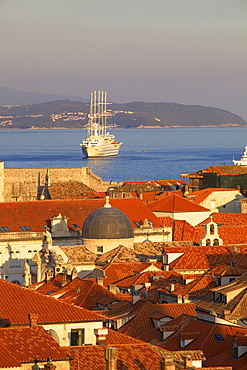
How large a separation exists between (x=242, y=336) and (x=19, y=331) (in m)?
6.60

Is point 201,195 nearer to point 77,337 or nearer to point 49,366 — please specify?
point 77,337

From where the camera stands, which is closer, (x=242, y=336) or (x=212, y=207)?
(x=242, y=336)

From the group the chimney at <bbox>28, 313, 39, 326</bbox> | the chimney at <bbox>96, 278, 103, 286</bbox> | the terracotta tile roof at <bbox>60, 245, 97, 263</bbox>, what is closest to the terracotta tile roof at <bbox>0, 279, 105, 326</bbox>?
the chimney at <bbox>28, 313, 39, 326</bbox>

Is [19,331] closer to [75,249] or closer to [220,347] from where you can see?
[220,347]

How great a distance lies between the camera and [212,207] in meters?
77.3

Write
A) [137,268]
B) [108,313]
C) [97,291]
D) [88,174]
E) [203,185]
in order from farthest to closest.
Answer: [88,174]
[203,185]
[137,268]
[97,291]
[108,313]

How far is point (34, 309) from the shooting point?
26828 mm

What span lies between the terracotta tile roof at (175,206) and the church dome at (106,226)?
42.5 feet

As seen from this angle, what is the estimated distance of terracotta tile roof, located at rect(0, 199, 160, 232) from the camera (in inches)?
2424

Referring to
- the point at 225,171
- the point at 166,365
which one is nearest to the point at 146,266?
the point at 166,365

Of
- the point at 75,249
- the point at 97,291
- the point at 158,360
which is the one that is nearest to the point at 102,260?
the point at 75,249

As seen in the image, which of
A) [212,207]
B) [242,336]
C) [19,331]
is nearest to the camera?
[19,331]

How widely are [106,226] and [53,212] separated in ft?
25.3

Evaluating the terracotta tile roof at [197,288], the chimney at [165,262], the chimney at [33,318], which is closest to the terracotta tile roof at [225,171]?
the chimney at [165,262]
